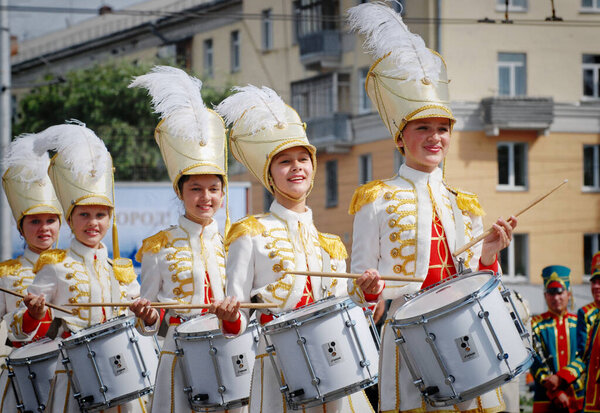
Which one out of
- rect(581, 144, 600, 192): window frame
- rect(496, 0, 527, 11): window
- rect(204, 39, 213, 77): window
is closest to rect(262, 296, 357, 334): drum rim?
rect(496, 0, 527, 11): window

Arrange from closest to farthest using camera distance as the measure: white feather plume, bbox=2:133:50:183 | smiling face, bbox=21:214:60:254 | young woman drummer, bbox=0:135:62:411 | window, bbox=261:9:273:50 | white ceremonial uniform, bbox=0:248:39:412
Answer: white ceremonial uniform, bbox=0:248:39:412 → young woman drummer, bbox=0:135:62:411 → smiling face, bbox=21:214:60:254 → white feather plume, bbox=2:133:50:183 → window, bbox=261:9:273:50

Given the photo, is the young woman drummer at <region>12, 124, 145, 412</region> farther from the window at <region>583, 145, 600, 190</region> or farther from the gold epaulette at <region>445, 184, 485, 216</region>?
the window at <region>583, 145, 600, 190</region>

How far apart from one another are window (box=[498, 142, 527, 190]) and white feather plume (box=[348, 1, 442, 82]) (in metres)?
27.1

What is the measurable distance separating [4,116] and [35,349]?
438 inches

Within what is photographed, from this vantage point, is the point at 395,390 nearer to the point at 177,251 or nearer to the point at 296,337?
the point at 296,337

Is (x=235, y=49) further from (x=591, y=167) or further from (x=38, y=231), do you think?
→ (x=38, y=231)

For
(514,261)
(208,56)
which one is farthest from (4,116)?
(208,56)

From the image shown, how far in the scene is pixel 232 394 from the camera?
25.2ft

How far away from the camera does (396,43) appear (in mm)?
6727

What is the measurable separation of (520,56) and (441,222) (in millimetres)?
27208

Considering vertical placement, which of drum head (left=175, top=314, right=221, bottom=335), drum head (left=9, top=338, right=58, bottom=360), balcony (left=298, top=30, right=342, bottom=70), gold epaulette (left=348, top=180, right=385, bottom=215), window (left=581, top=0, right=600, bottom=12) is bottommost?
drum head (left=9, top=338, right=58, bottom=360)

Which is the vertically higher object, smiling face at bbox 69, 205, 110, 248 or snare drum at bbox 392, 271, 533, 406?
smiling face at bbox 69, 205, 110, 248

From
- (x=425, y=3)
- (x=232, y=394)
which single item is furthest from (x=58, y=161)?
(x=425, y=3)

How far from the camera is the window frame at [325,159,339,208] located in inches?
1457
